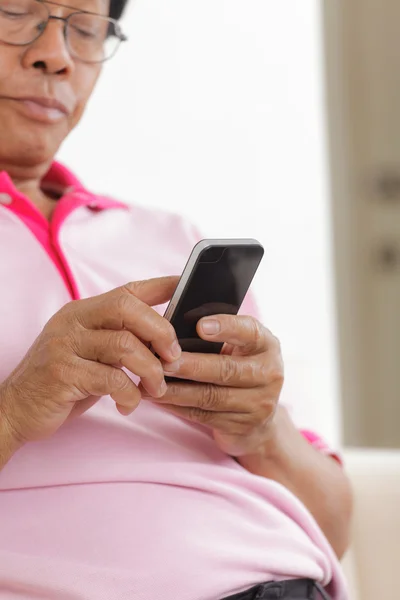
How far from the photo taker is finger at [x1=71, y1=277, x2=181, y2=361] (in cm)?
77

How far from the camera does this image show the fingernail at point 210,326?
817 millimetres

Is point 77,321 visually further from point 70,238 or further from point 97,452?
point 70,238

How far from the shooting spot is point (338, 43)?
272cm

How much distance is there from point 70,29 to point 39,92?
0.36 ft

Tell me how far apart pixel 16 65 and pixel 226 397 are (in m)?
0.48

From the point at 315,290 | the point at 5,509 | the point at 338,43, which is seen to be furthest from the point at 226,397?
the point at 338,43

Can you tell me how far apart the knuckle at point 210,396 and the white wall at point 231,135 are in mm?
942

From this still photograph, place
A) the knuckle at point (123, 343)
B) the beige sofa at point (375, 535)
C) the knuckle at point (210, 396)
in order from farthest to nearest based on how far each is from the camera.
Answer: the beige sofa at point (375, 535) → the knuckle at point (210, 396) → the knuckle at point (123, 343)

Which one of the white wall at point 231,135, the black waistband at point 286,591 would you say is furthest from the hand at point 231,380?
the white wall at point 231,135

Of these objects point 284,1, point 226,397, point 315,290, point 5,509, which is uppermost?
point 284,1

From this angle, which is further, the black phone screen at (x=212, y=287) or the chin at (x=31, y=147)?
the chin at (x=31, y=147)

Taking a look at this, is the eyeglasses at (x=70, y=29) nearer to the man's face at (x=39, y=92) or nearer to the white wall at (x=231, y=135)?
the man's face at (x=39, y=92)

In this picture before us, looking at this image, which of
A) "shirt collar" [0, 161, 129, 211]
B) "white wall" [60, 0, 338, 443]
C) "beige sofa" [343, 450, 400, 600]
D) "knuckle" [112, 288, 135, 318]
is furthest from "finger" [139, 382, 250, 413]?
"white wall" [60, 0, 338, 443]

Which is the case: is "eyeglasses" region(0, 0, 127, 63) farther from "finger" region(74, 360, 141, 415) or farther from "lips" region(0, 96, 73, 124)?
"finger" region(74, 360, 141, 415)
